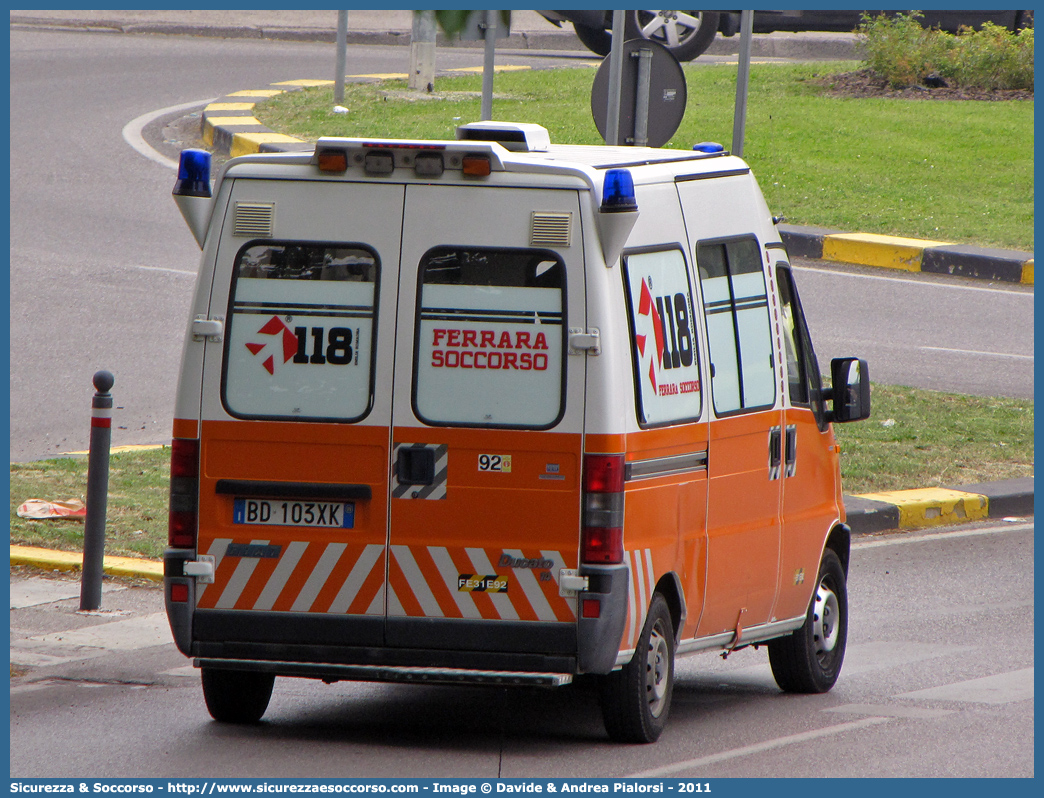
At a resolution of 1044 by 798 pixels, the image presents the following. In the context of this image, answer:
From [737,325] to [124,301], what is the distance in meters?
9.57

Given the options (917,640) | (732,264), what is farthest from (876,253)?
(732,264)

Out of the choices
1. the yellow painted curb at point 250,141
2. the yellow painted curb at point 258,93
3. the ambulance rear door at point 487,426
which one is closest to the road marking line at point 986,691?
the ambulance rear door at point 487,426

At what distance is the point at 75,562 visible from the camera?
31.7ft

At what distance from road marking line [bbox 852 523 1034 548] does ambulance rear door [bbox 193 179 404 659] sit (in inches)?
219

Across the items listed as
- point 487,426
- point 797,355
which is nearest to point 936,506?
point 797,355

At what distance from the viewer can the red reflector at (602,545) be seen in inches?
243

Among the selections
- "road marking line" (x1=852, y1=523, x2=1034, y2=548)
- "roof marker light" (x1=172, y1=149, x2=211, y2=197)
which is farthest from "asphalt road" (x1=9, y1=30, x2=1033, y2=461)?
"roof marker light" (x1=172, y1=149, x2=211, y2=197)

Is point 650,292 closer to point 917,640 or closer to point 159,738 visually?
point 159,738

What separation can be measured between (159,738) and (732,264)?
290 cm

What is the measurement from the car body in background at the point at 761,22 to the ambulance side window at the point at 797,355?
586 inches

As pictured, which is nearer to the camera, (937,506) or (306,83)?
(937,506)

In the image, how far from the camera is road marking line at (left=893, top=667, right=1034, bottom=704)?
745 cm

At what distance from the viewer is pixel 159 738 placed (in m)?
6.62

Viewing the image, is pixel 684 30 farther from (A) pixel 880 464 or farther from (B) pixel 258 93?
(A) pixel 880 464
